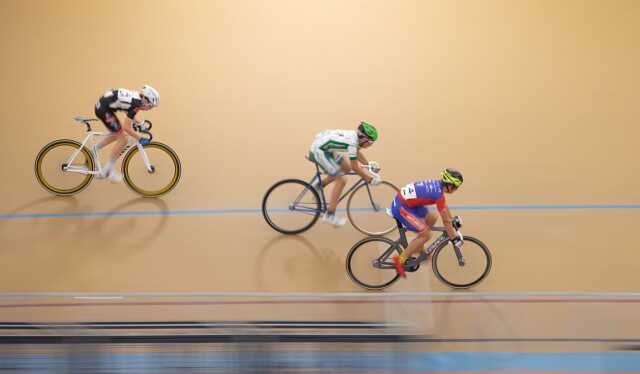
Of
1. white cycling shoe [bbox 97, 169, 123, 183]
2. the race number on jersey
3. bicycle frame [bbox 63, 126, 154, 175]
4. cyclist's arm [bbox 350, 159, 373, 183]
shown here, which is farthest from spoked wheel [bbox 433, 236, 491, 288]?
white cycling shoe [bbox 97, 169, 123, 183]

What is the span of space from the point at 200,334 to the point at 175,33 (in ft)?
19.2

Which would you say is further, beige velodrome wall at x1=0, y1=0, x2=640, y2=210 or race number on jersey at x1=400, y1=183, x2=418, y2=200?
beige velodrome wall at x1=0, y1=0, x2=640, y2=210

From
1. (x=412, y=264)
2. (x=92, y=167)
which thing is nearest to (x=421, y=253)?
(x=412, y=264)

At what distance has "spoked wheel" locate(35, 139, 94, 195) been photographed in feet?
17.6

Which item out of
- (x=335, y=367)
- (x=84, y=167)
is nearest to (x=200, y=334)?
(x=335, y=367)

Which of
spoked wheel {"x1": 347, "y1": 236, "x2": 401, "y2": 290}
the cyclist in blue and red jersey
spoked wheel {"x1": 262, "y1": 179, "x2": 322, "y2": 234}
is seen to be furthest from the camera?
spoked wheel {"x1": 262, "y1": 179, "x2": 322, "y2": 234}

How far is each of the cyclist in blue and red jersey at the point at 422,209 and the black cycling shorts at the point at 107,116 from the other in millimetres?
2672

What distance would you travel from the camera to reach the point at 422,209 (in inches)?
169

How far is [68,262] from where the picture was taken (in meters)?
4.80

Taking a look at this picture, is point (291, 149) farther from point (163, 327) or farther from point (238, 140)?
point (163, 327)

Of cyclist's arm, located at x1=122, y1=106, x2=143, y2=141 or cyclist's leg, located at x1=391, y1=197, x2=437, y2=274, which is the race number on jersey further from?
cyclist's arm, located at x1=122, y1=106, x2=143, y2=141

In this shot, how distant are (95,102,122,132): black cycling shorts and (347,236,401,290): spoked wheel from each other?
2.48 metres

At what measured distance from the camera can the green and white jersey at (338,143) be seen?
184 inches

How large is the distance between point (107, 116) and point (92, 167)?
601 mm
